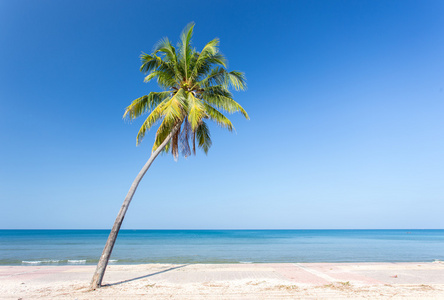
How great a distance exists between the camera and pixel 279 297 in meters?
7.45

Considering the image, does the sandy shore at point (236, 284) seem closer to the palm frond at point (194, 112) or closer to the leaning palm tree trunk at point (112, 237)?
the leaning palm tree trunk at point (112, 237)

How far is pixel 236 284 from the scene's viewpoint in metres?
9.23

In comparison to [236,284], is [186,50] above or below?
above

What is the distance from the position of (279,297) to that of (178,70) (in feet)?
27.9

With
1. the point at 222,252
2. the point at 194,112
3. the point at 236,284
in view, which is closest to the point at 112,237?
the point at 236,284

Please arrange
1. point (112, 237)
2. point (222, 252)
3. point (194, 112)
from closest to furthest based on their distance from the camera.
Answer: point (112, 237) → point (194, 112) → point (222, 252)

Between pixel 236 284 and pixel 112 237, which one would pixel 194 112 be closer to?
pixel 112 237

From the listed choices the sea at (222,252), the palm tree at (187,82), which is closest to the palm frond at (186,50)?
the palm tree at (187,82)

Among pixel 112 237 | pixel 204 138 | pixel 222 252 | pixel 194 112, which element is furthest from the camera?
pixel 222 252

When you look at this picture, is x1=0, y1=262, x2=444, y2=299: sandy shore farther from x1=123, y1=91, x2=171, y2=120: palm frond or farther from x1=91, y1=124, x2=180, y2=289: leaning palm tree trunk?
x1=123, y1=91, x2=171, y2=120: palm frond

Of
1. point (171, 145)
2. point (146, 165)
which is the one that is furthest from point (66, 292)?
point (171, 145)

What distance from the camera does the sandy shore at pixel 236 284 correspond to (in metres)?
7.73

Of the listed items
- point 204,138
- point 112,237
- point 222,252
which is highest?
point 204,138

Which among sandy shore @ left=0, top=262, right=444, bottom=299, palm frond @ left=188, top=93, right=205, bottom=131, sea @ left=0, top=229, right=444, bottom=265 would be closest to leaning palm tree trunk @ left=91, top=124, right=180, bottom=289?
sandy shore @ left=0, top=262, right=444, bottom=299
